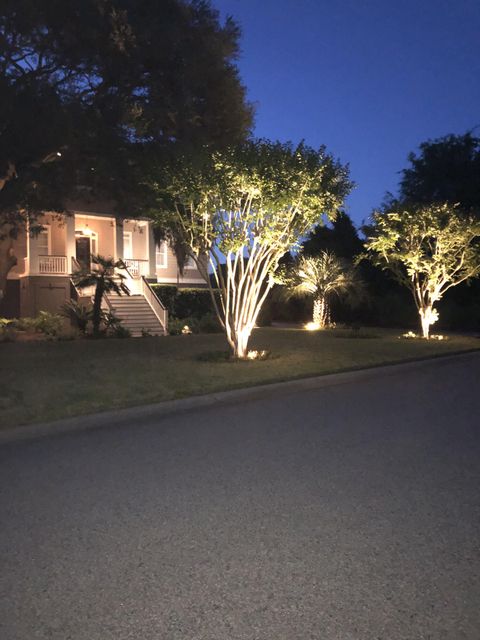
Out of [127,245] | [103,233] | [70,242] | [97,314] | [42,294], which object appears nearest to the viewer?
[97,314]

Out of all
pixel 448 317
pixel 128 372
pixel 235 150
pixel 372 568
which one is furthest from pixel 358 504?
pixel 448 317

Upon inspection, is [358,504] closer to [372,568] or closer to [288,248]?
[372,568]

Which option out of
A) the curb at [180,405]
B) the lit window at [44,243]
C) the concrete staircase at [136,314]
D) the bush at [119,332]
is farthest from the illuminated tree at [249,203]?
the lit window at [44,243]

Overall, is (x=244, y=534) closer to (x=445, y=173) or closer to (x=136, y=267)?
(x=136, y=267)

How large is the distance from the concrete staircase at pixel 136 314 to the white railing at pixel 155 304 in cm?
13

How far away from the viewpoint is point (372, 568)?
4.62 metres

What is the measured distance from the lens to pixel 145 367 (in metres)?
15.6

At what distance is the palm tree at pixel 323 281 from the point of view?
31.1 meters

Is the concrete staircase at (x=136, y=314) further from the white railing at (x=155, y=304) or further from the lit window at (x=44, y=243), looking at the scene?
the lit window at (x=44, y=243)

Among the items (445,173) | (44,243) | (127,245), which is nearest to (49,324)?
(44,243)

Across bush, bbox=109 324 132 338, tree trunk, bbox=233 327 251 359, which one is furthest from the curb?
bush, bbox=109 324 132 338

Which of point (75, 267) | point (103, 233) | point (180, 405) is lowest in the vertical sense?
point (180, 405)

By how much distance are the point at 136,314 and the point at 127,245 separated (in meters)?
6.42

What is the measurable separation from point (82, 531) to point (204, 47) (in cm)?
1562
